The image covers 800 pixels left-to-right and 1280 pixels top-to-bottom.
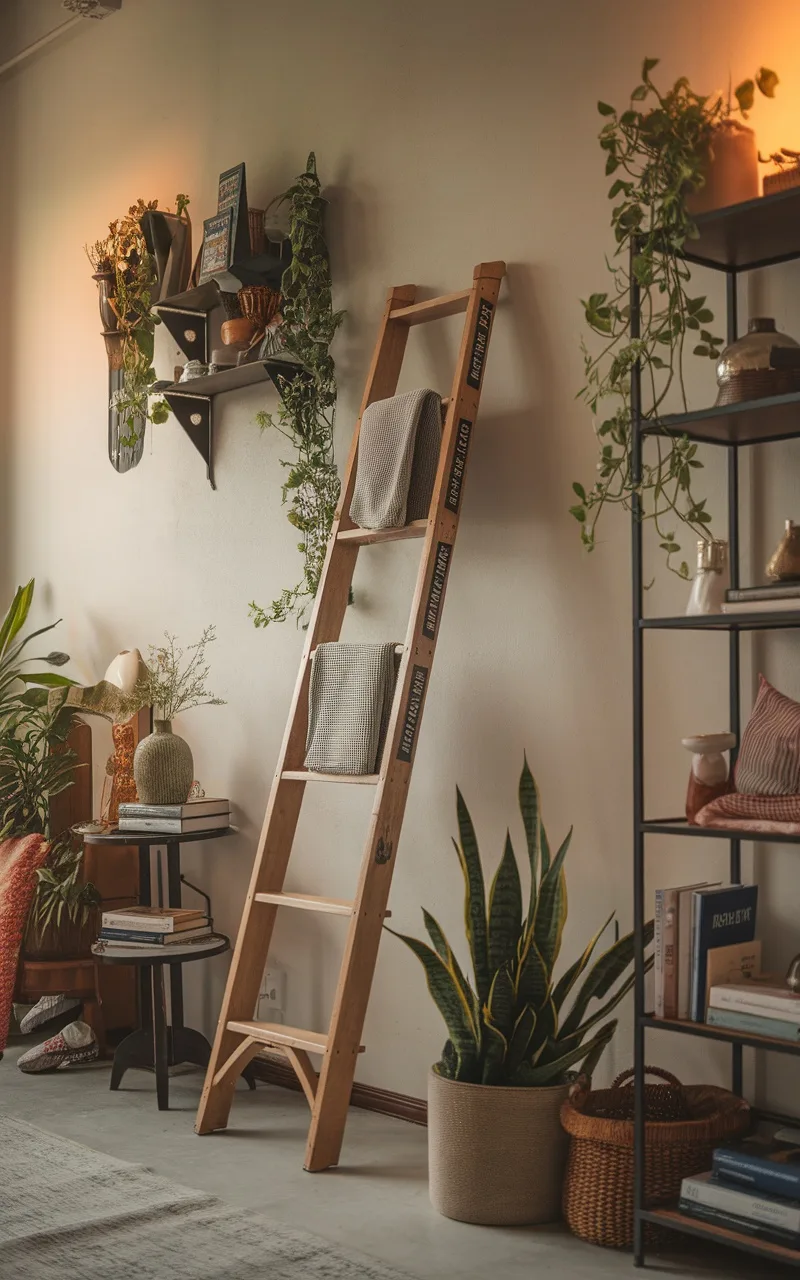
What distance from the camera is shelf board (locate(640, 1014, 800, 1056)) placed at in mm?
2295

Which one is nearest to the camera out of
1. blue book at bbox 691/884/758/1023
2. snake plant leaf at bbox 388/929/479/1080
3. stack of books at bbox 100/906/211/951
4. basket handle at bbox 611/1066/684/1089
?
blue book at bbox 691/884/758/1023

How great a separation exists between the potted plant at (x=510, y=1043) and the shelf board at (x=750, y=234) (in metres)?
1.08

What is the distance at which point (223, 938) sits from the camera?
12.7 ft

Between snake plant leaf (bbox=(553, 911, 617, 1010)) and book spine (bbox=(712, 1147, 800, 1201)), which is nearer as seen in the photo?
book spine (bbox=(712, 1147, 800, 1201))

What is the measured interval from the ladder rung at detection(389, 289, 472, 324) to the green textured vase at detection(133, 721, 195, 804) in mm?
1315

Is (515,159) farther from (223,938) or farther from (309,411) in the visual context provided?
(223,938)

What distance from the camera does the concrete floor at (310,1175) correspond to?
2.55 metres

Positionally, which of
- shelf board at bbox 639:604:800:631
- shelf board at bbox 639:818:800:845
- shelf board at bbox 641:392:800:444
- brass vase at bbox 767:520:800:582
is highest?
shelf board at bbox 641:392:800:444

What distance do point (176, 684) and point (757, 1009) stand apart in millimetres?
2306

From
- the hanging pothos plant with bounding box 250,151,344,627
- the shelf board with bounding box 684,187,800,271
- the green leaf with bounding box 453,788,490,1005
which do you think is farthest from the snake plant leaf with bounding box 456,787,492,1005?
the shelf board with bounding box 684,187,800,271

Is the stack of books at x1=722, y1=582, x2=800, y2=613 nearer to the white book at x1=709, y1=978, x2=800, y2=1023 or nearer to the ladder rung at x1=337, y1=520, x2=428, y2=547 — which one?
the white book at x1=709, y1=978, x2=800, y2=1023

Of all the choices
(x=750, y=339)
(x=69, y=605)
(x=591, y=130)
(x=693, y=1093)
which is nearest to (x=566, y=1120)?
(x=693, y=1093)

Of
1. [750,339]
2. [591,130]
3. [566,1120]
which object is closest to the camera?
[750,339]

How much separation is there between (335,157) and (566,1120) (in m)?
2.58
